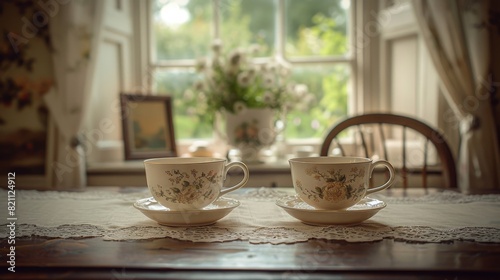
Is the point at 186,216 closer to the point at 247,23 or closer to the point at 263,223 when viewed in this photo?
the point at 263,223

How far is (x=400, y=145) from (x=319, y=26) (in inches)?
28.6

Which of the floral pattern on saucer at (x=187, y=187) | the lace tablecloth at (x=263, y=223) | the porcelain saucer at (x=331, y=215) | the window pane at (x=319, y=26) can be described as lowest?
the lace tablecloth at (x=263, y=223)

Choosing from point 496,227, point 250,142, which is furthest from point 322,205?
point 250,142

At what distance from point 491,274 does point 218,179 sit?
43cm

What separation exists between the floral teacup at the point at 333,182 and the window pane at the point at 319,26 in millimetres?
1677

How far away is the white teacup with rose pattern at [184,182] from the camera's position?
77 cm

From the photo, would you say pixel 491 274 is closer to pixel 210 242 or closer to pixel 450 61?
pixel 210 242

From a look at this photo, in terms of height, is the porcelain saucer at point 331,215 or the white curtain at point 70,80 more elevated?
the white curtain at point 70,80

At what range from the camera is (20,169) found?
211 centimetres

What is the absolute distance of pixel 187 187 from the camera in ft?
2.56

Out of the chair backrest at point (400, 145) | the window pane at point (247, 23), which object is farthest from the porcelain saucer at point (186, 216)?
the window pane at point (247, 23)

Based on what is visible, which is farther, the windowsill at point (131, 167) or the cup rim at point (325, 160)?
the windowsill at point (131, 167)

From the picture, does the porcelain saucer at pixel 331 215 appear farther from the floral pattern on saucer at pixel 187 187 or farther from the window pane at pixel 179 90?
the window pane at pixel 179 90

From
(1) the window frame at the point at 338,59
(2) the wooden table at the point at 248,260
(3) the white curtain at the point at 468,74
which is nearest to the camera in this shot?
(2) the wooden table at the point at 248,260
